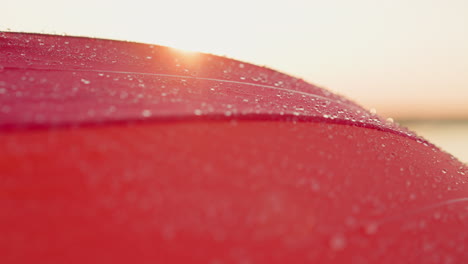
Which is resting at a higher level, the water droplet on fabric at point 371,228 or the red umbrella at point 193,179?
the red umbrella at point 193,179

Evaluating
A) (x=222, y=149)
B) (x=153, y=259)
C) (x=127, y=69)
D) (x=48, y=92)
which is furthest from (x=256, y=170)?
(x=127, y=69)

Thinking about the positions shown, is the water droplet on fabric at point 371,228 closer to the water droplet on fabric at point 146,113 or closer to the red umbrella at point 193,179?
the red umbrella at point 193,179

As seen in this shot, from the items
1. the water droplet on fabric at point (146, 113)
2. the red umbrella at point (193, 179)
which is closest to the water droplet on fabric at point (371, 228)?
the red umbrella at point (193, 179)

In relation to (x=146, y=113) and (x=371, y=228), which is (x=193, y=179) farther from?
(x=371, y=228)

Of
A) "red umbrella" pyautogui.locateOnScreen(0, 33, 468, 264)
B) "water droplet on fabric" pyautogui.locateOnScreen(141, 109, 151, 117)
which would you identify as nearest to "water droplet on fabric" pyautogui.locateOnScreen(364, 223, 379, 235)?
"red umbrella" pyautogui.locateOnScreen(0, 33, 468, 264)

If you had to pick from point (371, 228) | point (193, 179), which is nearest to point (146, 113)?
point (193, 179)

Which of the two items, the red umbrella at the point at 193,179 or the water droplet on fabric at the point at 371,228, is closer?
the red umbrella at the point at 193,179

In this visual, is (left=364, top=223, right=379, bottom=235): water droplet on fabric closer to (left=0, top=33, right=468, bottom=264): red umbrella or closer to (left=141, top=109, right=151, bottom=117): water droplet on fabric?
(left=0, top=33, right=468, bottom=264): red umbrella

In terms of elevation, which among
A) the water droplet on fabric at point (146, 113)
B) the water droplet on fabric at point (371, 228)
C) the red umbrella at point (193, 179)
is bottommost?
the water droplet on fabric at point (371, 228)
